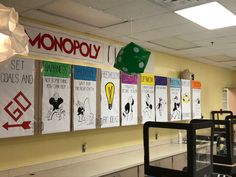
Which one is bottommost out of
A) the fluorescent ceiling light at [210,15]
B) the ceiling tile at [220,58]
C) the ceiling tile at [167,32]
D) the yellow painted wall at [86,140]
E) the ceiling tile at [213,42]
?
the yellow painted wall at [86,140]

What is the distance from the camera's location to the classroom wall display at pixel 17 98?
273cm

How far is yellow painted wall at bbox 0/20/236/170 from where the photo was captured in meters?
2.95

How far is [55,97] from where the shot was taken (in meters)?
3.18

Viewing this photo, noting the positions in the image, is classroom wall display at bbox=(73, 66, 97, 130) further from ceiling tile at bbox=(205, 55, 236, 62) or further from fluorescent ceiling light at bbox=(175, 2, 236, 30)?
ceiling tile at bbox=(205, 55, 236, 62)

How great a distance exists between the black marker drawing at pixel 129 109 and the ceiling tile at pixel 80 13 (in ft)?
4.15

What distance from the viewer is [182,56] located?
5656 mm

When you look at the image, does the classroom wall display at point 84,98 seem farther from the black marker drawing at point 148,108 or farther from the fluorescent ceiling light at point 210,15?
the fluorescent ceiling light at point 210,15

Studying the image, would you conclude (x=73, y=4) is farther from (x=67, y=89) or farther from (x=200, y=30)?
(x=200, y=30)

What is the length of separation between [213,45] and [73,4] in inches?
108

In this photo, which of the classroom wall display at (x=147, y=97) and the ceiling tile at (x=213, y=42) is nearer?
the ceiling tile at (x=213, y=42)

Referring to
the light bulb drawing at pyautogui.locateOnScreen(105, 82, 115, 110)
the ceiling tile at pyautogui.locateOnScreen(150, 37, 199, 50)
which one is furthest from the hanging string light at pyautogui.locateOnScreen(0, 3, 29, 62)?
the ceiling tile at pyautogui.locateOnScreen(150, 37, 199, 50)

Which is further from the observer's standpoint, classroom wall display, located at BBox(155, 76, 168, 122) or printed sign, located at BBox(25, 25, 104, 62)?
classroom wall display, located at BBox(155, 76, 168, 122)

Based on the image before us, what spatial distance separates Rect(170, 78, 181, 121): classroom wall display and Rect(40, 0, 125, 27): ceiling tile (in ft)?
7.06

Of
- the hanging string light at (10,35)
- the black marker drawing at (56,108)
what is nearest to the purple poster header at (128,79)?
the black marker drawing at (56,108)
